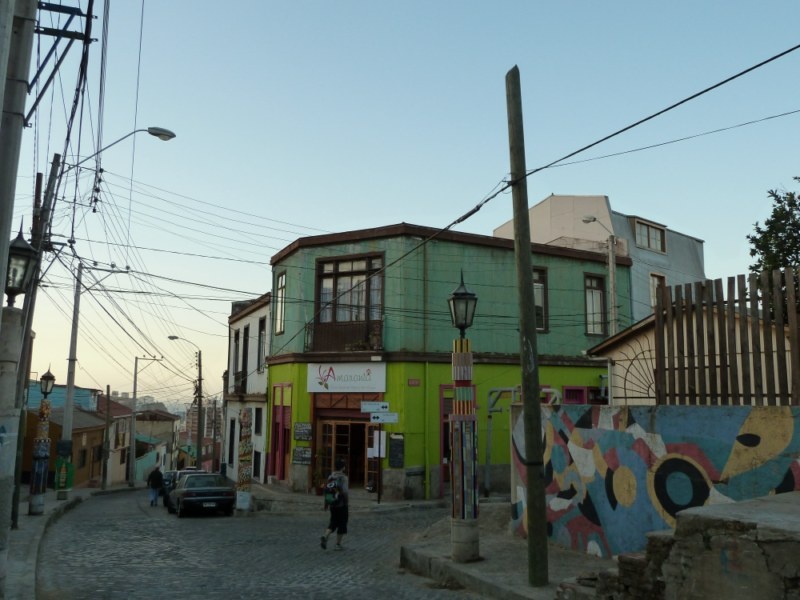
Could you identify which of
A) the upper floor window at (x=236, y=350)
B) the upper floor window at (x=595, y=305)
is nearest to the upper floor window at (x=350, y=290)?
the upper floor window at (x=595, y=305)

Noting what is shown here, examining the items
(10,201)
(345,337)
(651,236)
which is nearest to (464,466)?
(10,201)

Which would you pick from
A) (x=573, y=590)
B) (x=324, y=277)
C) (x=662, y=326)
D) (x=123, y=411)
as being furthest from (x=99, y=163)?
(x=123, y=411)

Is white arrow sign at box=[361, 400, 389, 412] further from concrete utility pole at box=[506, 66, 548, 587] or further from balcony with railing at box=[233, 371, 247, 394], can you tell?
balcony with railing at box=[233, 371, 247, 394]

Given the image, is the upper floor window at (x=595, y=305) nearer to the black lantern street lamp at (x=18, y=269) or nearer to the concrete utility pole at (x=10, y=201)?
the black lantern street lamp at (x=18, y=269)

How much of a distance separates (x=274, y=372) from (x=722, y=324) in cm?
2015

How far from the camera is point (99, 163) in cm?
1631

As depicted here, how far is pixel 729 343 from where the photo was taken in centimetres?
893

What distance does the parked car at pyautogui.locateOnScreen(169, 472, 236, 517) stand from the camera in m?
21.1

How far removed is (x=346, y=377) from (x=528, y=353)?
14.3 meters

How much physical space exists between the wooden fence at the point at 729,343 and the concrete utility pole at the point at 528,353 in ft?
6.47

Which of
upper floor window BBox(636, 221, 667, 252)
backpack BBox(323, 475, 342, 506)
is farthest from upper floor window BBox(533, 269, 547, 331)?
backpack BBox(323, 475, 342, 506)

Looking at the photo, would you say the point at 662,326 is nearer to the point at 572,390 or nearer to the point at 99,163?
the point at 99,163

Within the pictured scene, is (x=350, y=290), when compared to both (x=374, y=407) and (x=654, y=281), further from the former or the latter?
(x=654, y=281)

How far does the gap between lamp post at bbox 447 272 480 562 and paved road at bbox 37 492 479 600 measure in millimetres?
840
